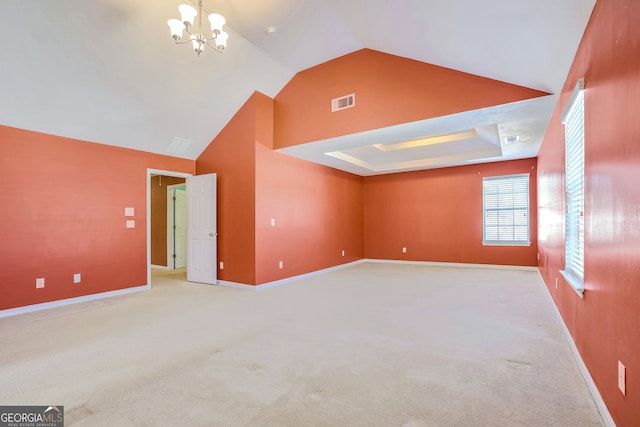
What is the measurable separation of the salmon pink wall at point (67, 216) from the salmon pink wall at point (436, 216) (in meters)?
5.70

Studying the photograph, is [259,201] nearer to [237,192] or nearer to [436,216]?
[237,192]

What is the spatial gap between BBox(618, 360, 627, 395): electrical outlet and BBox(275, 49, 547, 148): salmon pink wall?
2.91 m

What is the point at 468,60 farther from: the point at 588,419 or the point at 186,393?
the point at 186,393

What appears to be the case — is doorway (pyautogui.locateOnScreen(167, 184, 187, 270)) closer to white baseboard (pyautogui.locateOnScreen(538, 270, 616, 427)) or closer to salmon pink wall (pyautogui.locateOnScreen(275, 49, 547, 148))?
salmon pink wall (pyautogui.locateOnScreen(275, 49, 547, 148))

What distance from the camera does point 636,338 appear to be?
4.50ft

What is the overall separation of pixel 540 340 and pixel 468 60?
2.97m

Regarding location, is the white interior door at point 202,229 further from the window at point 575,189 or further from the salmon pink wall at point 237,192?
the window at point 575,189

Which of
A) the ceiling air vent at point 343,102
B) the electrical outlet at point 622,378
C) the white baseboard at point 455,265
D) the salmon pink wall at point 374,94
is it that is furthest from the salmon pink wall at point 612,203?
the white baseboard at point 455,265

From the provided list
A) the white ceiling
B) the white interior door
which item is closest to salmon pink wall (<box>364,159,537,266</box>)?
the white ceiling

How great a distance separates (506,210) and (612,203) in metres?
6.21

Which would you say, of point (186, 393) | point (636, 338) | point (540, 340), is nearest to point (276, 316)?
point (186, 393)

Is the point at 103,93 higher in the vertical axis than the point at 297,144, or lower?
higher

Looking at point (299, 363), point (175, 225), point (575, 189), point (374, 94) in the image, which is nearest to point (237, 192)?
point (374, 94)

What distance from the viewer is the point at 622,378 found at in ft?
5.05
